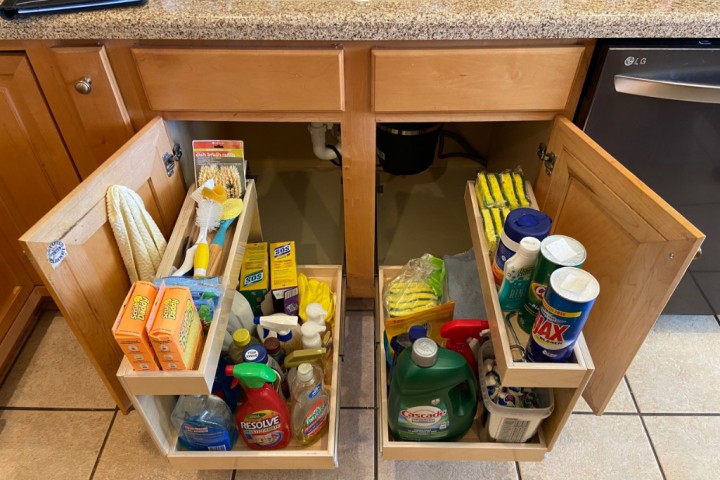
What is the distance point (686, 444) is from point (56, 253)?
145 cm

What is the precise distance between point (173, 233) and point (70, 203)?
0.29m

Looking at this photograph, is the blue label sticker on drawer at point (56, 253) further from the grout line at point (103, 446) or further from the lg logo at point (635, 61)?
the lg logo at point (635, 61)

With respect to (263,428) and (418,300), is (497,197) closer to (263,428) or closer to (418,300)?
(418,300)

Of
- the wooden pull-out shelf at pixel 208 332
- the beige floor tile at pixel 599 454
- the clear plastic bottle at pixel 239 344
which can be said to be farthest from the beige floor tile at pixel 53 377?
the beige floor tile at pixel 599 454

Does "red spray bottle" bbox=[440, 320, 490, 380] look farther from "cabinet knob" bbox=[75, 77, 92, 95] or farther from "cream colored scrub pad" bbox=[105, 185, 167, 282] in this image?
"cabinet knob" bbox=[75, 77, 92, 95]

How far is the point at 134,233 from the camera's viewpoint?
3.26ft

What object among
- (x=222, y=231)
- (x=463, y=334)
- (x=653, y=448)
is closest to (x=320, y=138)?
(x=222, y=231)

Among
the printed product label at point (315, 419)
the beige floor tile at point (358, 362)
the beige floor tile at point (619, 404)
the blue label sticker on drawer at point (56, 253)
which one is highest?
the blue label sticker on drawer at point (56, 253)

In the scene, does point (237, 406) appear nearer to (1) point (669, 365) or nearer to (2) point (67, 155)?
(2) point (67, 155)

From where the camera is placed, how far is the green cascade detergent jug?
1.00m

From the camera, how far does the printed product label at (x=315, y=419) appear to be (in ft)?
3.60

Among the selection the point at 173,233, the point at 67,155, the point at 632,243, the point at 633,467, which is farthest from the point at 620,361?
the point at 67,155

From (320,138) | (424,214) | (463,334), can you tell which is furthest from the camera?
(424,214)

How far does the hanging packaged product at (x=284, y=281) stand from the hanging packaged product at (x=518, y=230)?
0.54 metres
